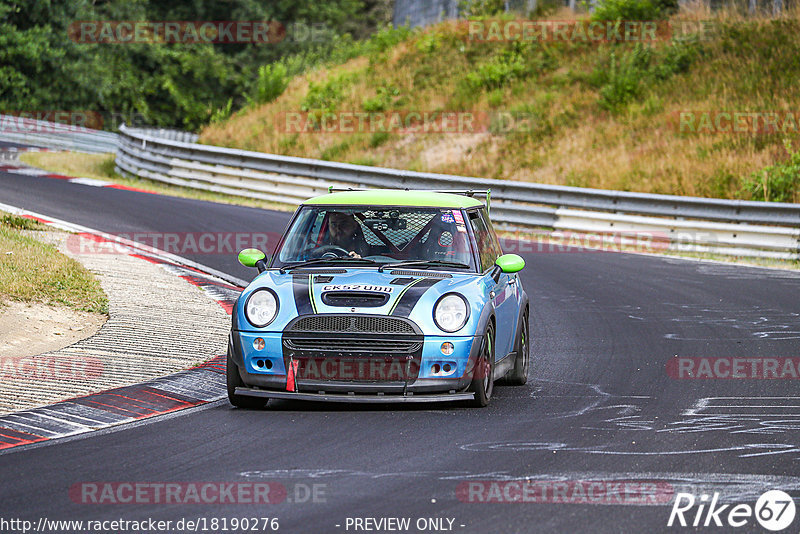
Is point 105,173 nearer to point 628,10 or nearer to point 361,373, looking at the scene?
point 628,10

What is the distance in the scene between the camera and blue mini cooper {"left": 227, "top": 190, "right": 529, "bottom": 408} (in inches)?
325

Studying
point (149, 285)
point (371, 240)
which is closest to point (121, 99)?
point (149, 285)

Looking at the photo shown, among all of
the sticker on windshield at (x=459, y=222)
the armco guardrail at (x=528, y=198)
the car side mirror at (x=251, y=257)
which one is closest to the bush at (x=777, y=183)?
the armco guardrail at (x=528, y=198)

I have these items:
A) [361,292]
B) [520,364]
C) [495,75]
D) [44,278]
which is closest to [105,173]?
[495,75]

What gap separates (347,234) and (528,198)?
14.3 meters

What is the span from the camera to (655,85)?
2981 cm

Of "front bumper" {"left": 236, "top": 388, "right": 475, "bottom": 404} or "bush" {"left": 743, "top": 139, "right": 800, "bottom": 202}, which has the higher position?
"bush" {"left": 743, "top": 139, "right": 800, "bottom": 202}

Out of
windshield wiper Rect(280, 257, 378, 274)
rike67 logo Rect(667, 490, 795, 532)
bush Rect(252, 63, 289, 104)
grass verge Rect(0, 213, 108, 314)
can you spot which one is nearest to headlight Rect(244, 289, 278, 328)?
windshield wiper Rect(280, 257, 378, 274)

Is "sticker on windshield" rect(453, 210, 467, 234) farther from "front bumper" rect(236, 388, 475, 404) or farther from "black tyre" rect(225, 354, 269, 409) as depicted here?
"black tyre" rect(225, 354, 269, 409)

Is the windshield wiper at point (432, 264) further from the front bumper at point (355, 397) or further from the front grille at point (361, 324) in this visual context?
the front bumper at point (355, 397)

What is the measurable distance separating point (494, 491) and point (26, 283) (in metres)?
7.55

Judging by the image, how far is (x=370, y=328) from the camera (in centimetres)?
826

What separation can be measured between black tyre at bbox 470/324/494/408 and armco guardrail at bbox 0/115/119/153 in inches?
1297

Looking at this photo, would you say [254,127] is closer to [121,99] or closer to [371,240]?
[121,99]
